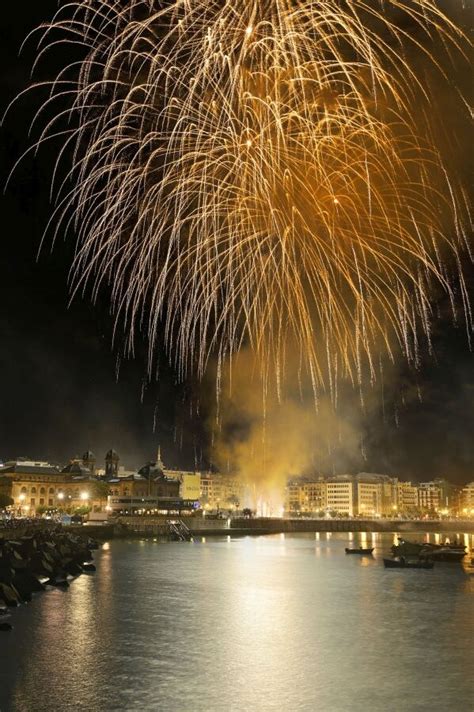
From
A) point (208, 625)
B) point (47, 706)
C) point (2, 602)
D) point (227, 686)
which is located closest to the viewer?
point (47, 706)

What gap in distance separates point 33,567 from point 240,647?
24373 mm

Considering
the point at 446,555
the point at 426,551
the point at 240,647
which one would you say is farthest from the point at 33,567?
the point at 446,555

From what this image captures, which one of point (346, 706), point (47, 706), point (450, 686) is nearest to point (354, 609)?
point (450, 686)

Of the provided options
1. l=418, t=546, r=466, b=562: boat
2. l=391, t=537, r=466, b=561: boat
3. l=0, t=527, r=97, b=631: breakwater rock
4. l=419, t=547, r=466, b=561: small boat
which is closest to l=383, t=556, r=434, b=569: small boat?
l=391, t=537, r=466, b=561: boat

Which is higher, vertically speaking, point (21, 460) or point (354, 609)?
point (21, 460)

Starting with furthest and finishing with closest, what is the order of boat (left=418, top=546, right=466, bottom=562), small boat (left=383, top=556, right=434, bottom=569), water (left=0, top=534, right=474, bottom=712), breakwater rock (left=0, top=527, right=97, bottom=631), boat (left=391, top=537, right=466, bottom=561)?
1. boat (left=418, top=546, right=466, bottom=562)
2. boat (left=391, top=537, right=466, bottom=561)
3. small boat (left=383, top=556, right=434, bottom=569)
4. breakwater rock (left=0, top=527, right=97, bottom=631)
5. water (left=0, top=534, right=474, bottom=712)

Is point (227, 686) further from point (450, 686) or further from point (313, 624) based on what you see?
point (313, 624)

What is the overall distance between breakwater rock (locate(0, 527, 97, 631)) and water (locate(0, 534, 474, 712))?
1204 mm

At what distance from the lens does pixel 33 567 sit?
154ft

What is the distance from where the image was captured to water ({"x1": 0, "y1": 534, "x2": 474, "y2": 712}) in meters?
19.5

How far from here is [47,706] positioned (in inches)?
724

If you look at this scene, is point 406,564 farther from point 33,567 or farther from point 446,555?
point 33,567

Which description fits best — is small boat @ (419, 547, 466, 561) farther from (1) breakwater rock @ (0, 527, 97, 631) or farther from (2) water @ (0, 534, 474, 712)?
(1) breakwater rock @ (0, 527, 97, 631)

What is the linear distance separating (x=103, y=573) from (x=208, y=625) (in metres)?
24.0
